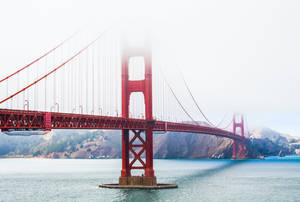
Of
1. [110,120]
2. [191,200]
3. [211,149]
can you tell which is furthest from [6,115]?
[211,149]

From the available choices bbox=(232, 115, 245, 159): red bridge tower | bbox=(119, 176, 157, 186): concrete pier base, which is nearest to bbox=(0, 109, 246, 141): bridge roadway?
bbox=(119, 176, 157, 186): concrete pier base

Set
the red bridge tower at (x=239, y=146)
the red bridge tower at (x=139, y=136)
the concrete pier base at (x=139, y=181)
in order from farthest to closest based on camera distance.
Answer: the red bridge tower at (x=239, y=146) < the red bridge tower at (x=139, y=136) < the concrete pier base at (x=139, y=181)

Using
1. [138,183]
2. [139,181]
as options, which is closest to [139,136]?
[139,181]

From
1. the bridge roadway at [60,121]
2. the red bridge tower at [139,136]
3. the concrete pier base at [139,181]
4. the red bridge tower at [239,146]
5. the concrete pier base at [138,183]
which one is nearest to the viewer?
the bridge roadway at [60,121]

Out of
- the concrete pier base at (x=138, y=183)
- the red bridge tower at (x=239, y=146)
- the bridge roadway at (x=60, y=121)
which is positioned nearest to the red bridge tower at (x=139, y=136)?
the concrete pier base at (x=138, y=183)

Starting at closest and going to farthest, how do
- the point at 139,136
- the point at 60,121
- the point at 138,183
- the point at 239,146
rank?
the point at 60,121
the point at 138,183
the point at 139,136
the point at 239,146

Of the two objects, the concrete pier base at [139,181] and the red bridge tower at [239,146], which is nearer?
the concrete pier base at [139,181]

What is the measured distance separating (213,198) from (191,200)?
3915 millimetres

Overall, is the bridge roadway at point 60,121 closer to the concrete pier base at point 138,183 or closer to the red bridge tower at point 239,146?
the concrete pier base at point 138,183

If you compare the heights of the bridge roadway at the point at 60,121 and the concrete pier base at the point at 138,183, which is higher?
the bridge roadway at the point at 60,121

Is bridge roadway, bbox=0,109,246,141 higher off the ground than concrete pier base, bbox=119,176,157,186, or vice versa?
bridge roadway, bbox=0,109,246,141

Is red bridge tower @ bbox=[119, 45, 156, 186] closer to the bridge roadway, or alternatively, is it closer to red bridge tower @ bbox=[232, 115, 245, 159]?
the bridge roadway

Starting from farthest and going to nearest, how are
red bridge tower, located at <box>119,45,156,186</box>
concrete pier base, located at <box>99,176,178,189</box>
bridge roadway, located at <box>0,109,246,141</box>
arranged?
red bridge tower, located at <box>119,45,156,186</box>, concrete pier base, located at <box>99,176,178,189</box>, bridge roadway, located at <box>0,109,246,141</box>

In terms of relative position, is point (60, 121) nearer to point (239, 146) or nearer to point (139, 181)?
point (139, 181)
